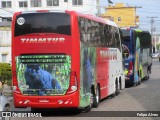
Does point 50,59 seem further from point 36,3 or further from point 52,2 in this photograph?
point 36,3

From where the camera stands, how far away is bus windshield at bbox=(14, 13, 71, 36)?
14484mm

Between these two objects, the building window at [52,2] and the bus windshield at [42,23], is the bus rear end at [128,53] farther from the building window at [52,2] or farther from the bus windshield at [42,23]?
the building window at [52,2]

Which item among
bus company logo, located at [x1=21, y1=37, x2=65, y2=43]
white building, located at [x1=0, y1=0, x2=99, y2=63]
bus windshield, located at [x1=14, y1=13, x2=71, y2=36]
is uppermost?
white building, located at [x1=0, y1=0, x2=99, y2=63]

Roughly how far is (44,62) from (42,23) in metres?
1.23

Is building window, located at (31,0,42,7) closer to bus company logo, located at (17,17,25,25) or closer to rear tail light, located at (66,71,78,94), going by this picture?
bus company logo, located at (17,17,25,25)

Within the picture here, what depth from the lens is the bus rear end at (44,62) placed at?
14.3 m

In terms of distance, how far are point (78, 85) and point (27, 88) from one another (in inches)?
63.6

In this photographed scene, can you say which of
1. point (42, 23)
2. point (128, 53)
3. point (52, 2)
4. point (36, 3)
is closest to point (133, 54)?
point (128, 53)

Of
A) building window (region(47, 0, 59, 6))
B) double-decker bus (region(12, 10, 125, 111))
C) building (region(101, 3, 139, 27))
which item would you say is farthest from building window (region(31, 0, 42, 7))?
double-decker bus (region(12, 10, 125, 111))

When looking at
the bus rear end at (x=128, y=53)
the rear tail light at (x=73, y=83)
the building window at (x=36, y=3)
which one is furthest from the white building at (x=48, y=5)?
the rear tail light at (x=73, y=83)

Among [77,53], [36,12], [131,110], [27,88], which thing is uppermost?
[36,12]

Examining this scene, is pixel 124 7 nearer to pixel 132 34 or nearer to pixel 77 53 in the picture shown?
pixel 132 34

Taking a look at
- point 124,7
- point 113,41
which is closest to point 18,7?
point 124,7

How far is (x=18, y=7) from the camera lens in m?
83.4
